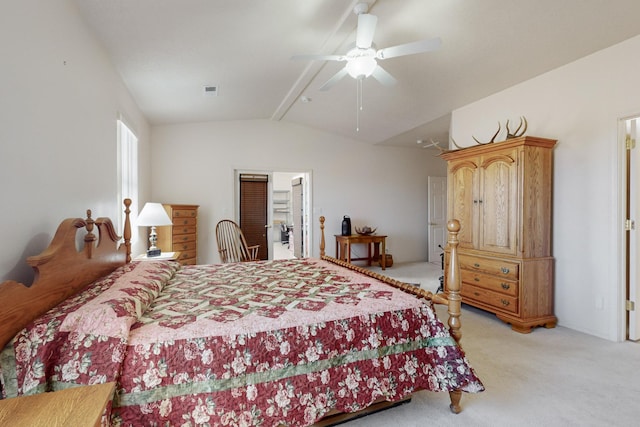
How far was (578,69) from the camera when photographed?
292 centimetres

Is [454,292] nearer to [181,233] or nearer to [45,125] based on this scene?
[45,125]

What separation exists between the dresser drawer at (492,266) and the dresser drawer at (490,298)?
201mm

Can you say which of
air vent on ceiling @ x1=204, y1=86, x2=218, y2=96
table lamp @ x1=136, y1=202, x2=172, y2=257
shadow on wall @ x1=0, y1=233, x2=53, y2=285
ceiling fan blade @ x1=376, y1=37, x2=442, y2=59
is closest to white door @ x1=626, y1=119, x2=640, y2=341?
ceiling fan blade @ x1=376, y1=37, x2=442, y2=59

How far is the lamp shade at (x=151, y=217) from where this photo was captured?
323 cm

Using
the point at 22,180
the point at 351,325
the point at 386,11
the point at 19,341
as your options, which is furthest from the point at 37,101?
the point at 386,11

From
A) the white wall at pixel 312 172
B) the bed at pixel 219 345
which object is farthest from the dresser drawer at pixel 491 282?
the white wall at pixel 312 172

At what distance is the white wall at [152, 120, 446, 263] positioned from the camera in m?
5.05

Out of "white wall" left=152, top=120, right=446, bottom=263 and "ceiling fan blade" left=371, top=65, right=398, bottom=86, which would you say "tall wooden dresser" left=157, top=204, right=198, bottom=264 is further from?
"ceiling fan blade" left=371, top=65, right=398, bottom=86

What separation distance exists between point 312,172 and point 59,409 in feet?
16.9

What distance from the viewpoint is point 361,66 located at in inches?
97.7

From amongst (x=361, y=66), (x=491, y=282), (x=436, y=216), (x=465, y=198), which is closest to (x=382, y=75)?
(x=361, y=66)

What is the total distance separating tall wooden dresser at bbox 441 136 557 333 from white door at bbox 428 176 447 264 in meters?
3.07

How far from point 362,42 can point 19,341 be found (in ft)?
8.36

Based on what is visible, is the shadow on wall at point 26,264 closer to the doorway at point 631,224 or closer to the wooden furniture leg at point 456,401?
the wooden furniture leg at point 456,401
